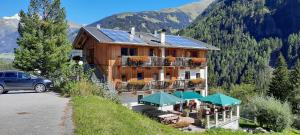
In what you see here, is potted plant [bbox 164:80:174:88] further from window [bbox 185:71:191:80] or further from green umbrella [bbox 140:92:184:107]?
green umbrella [bbox 140:92:184:107]

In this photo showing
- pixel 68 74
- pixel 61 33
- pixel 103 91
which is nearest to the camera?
pixel 103 91

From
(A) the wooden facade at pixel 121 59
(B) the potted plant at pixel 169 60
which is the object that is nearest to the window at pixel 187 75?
(A) the wooden facade at pixel 121 59

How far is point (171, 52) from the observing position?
40594 mm

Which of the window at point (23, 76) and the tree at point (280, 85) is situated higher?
the window at point (23, 76)

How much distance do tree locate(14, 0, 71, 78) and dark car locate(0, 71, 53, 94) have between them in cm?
1013

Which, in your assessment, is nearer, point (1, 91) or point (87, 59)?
point (1, 91)

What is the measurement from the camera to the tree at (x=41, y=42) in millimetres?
→ 38438

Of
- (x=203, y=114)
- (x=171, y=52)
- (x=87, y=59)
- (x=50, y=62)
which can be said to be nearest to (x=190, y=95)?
(x=203, y=114)

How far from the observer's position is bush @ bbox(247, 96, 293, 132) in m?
36.9

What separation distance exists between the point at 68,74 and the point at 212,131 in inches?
505

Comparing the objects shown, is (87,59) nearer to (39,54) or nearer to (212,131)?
(39,54)

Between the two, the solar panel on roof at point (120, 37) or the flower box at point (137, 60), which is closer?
the flower box at point (137, 60)

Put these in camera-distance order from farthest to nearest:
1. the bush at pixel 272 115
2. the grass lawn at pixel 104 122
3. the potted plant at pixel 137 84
Result: 1. the bush at pixel 272 115
2. the potted plant at pixel 137 84
3. the grass lawn at pixel 104 122

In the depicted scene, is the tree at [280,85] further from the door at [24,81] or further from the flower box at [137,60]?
the door at [24,81]
